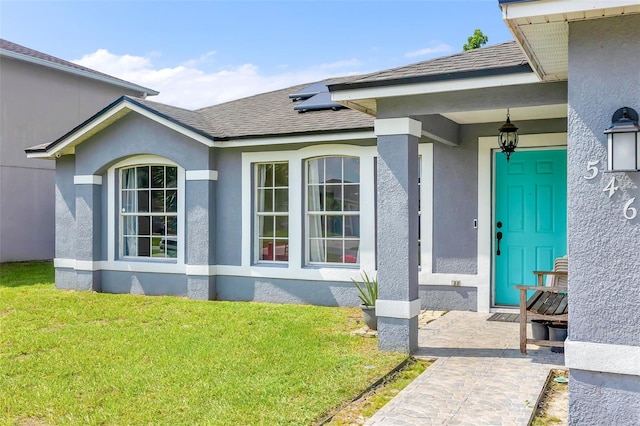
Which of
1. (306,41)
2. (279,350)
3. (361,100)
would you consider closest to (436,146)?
(361,100)

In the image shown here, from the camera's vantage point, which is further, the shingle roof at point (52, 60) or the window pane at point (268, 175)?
the shingle roof at point (52, 60)

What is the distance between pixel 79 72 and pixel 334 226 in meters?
13.6

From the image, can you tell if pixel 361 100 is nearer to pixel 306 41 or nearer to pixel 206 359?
pixel 206 359

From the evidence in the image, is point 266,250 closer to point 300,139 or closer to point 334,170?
point 334,170

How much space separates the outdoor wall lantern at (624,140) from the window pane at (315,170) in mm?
6822

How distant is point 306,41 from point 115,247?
843cm

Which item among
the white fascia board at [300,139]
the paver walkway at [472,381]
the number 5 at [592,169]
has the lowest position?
the paver walkway at [472,381]

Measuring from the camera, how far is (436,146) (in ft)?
31.8

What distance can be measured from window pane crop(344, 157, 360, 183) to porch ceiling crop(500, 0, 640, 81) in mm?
5426

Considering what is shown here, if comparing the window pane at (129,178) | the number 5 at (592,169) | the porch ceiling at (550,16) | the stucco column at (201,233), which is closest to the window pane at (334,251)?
the stucco column at (201,233)

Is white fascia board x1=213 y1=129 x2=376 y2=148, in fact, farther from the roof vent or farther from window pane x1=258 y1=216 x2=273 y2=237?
window pane x1=258 y1=216 x2=273 y2=237

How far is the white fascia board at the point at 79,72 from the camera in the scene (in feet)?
58.2

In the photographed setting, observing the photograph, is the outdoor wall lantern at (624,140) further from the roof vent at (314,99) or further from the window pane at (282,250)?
the window pane at (282,250)

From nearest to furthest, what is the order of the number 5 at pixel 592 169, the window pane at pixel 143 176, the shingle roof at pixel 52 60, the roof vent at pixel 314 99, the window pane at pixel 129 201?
the number 5 at pixel 592 169 < the roof vent at pixel 314 99 < the window pane at pixel 143 176 < the window pane at pixel 129 201 < the shingle roof at pixel 52 60
